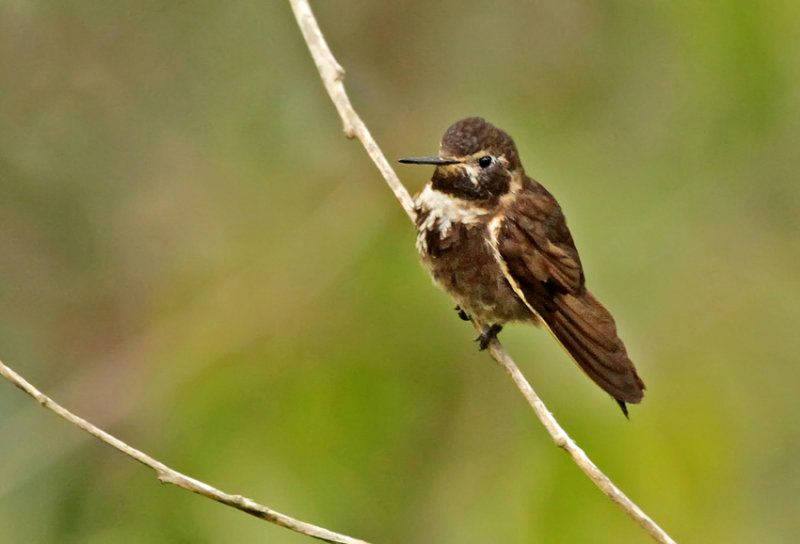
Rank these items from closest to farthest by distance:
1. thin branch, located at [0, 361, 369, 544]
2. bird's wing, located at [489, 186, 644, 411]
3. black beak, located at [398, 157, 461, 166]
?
thin branch, located at [0, 361, 369, 544], black beak, located at [398, 157, 461, 166], bird's wing, located at [489, 186, 644, 411]

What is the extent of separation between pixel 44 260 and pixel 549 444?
2308mm

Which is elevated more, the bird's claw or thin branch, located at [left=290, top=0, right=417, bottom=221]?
thin branch, located at [left=290, top=0, right=417, bottom=221]

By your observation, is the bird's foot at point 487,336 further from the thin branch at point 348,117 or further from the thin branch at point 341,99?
the thin branch at point 341,99

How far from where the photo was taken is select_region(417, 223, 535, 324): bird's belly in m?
3.88

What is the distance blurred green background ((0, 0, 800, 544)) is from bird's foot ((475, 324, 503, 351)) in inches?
1.5

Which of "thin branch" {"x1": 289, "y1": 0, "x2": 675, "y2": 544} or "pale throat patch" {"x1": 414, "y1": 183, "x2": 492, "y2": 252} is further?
"pale throat patch" {"x1": 414, "y1": 183, "x2": 492, "y2": 252}

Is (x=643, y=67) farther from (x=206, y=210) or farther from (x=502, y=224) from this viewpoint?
(x=206, y=210)

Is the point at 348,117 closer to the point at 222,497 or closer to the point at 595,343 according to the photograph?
the point at 595,343

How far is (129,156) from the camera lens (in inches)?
195

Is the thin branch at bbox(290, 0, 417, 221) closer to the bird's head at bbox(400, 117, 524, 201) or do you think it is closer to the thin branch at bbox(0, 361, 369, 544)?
the bird's head at bbox(400, 117, 524, 201)

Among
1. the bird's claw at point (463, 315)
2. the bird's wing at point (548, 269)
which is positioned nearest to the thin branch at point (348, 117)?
the bird's wing at point (548, 269)

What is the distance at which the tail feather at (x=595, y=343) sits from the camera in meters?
3.42

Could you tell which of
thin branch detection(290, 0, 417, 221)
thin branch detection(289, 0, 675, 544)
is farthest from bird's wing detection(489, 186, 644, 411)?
thin branch detection(290, 0, 417, 221)

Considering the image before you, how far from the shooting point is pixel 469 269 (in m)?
3.89
